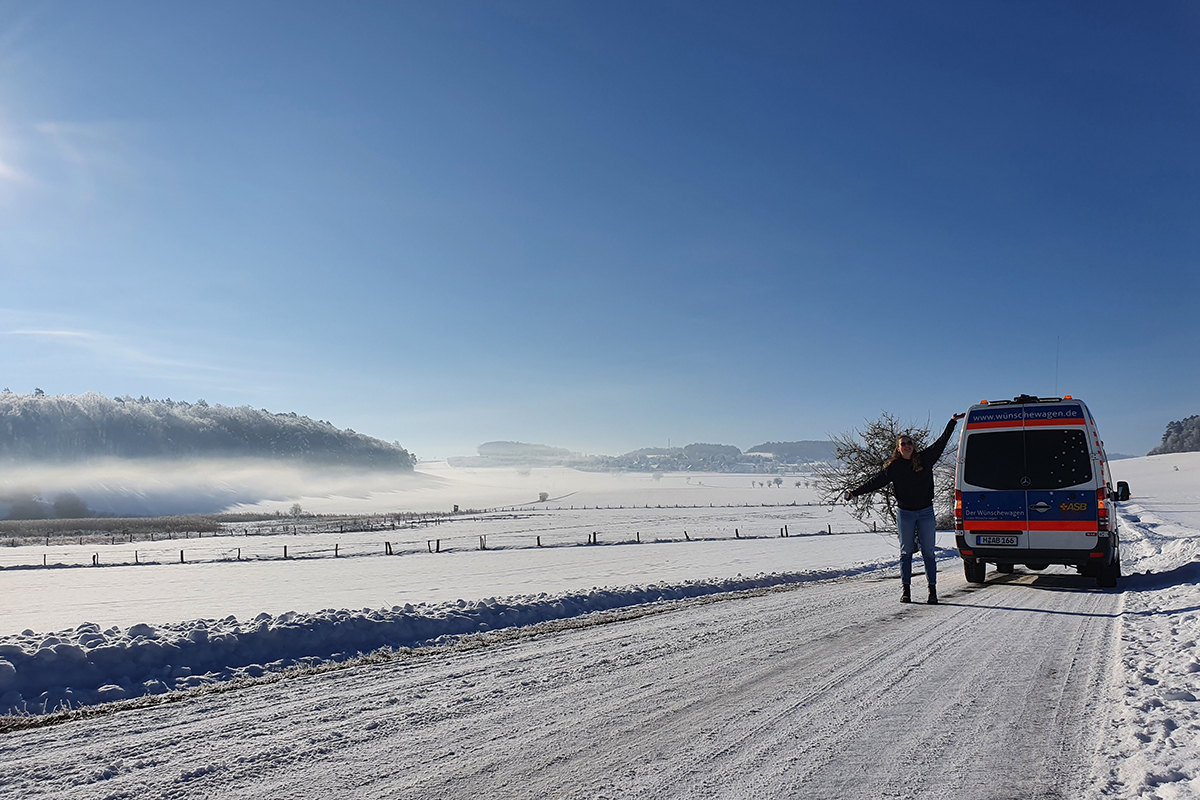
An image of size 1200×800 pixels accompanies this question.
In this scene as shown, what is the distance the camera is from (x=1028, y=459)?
9.81 meters

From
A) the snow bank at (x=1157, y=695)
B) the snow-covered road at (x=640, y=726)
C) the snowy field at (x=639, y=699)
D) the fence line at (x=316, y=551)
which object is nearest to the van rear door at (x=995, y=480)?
the snowy field at (x=639, y=699)

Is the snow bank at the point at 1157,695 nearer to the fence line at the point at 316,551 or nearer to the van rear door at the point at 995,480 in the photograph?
the van rear door at the point at 995,480

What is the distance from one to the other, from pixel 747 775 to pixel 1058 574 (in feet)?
39.0

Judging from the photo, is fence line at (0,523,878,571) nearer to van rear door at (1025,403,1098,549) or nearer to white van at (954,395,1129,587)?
white van at (954,395,1129,587)

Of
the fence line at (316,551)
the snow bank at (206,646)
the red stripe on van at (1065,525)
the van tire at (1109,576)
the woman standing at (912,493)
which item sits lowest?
the fence line at (316,551)

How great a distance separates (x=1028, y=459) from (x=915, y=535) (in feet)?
8.76

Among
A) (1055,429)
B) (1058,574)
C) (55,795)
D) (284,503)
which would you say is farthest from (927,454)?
(284,503)

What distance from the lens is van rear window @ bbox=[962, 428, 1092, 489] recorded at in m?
9.55

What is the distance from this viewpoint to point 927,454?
340 inches

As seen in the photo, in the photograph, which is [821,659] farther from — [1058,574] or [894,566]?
[894,566]

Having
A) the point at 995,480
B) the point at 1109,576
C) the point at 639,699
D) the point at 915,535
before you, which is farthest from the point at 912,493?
the point at 639,699

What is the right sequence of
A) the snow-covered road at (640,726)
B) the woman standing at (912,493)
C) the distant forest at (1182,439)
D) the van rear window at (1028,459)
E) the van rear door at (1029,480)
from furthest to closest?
the distant forest at (1182,439), the van rear window at (1028,459), the van rear door at (1029,480), the woman standing at (912,493), the snow-covered road at (640,726)

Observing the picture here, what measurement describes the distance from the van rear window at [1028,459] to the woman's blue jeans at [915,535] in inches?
80.6

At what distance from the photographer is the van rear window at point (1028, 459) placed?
9547 millimetres
